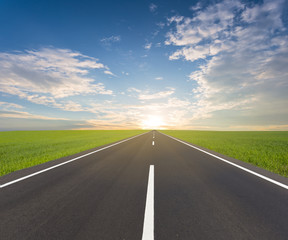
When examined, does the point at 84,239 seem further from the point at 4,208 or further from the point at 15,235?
the point at 4,208

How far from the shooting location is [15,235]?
2.40 meters

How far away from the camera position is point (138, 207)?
124 inches

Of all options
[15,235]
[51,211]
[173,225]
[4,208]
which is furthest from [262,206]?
[4,208]

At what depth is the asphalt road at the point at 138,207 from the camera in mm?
2447

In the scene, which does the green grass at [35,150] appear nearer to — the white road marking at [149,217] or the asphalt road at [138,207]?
the asphalt road at [138,207]

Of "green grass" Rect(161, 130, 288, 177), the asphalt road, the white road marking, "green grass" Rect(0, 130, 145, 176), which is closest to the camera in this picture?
the white road marking

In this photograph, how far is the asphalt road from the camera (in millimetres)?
2447

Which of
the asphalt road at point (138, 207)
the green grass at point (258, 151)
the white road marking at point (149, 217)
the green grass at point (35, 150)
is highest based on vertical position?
the green grass at point (258, 151)

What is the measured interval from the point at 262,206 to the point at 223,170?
9.24ft

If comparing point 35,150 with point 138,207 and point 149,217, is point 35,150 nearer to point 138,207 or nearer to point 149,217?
point 138,207

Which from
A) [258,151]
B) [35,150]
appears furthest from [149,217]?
[35,150]

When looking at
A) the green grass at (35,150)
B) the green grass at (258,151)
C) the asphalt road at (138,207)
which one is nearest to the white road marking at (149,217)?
the asphalt road at (138,207)

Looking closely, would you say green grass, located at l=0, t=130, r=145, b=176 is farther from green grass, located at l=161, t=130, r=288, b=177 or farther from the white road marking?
green grass, located at l=161, t=130, r=288, b=177

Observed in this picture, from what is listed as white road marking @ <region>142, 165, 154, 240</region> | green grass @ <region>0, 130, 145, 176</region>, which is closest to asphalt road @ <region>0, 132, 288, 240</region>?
white road marking @ <region>142, 165, 154, 240</region>
